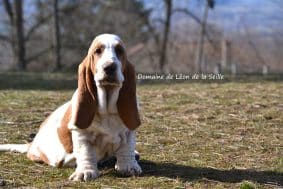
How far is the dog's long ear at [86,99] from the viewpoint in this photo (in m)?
4.59

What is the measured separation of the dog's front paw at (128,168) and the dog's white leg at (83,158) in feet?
0.60

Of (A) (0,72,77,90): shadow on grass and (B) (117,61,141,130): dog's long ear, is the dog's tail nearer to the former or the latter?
(B) (117,61,141,130): dog's long ear

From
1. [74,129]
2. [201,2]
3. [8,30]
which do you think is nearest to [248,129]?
[74,129]

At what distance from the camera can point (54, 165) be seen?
16.7 feet

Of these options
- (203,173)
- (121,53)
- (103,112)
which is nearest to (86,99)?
(103,112)

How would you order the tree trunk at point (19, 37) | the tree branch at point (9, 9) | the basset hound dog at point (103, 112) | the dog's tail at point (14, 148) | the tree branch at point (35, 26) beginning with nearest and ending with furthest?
the basset hound dog at point (103, 112) → the dog's tail at point (14, 148) → the tree trunk at point (19, 37) → the tree branch at point (9, 9) → the tree branch at point (35, 26)

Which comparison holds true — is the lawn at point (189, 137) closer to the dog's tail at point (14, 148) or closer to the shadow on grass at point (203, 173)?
the shadow on grass at point (203, 173)

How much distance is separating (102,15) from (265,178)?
28345mm

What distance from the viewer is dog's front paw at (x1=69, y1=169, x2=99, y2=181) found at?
15.0ft

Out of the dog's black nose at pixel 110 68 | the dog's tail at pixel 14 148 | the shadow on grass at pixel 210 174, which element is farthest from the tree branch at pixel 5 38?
the dog's black nose at pixel 110 68

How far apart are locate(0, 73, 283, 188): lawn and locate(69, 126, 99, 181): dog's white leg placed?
73mm

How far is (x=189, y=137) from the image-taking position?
6.38m

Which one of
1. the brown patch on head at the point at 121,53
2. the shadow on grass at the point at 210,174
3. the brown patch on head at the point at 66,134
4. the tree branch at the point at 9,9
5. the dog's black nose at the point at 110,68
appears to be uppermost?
the tree branch at the point at 9,9

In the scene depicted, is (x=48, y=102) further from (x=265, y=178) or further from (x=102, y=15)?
(x=102, y=15)
